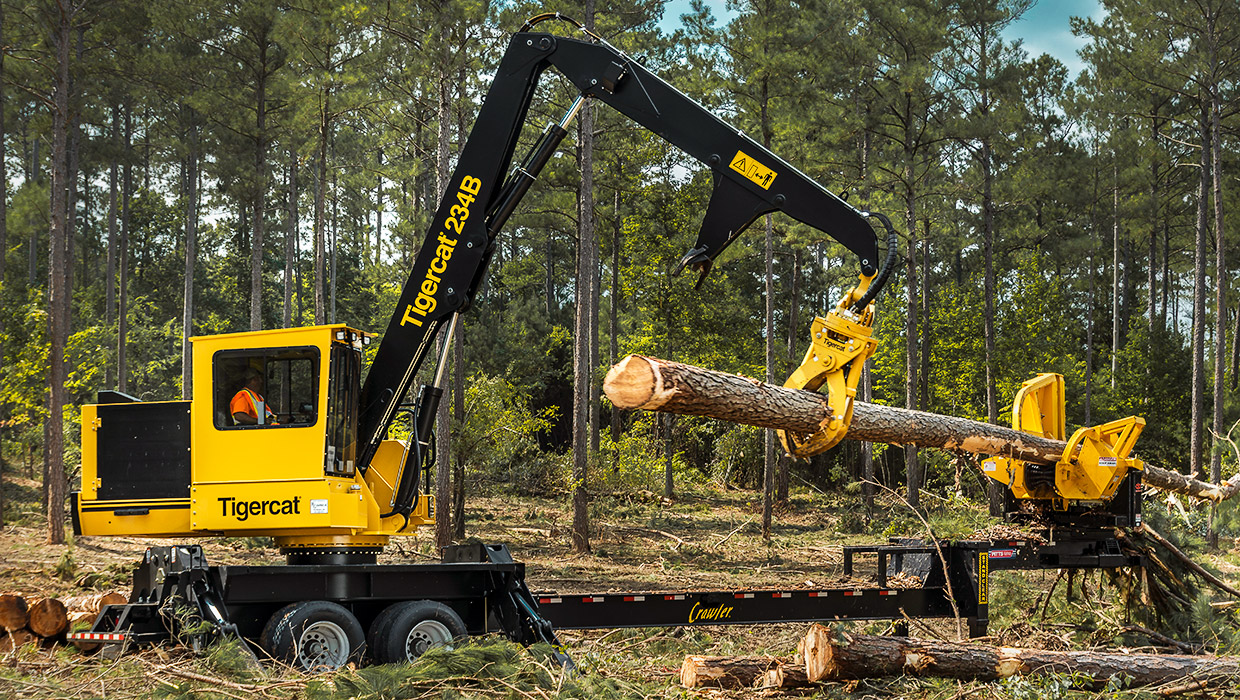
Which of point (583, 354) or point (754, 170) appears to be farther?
point (583, 354)

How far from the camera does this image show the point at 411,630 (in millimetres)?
7527

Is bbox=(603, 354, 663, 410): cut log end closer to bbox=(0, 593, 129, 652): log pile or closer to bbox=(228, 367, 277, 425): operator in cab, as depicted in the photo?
bbox=(228, 367, 277, 425): operator in cab

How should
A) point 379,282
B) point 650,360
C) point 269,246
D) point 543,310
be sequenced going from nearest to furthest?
point 650,360
point 543,310
point 379,282
point 269,246

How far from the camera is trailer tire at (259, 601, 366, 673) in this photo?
7.16 m

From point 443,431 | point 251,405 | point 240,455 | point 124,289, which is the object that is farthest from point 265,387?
point 124,289

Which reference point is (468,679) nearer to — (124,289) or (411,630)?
(411,630)

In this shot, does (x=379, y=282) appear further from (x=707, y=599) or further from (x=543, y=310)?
(x=707, y=599)

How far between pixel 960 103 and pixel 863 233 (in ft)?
66.1

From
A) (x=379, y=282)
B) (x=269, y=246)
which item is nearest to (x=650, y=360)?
(x=379, y=282)

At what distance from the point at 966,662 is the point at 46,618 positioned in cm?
740

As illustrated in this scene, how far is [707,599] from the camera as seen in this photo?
8.39 meters

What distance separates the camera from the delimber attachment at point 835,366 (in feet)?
20.7

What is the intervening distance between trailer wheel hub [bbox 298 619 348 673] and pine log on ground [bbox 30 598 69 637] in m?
2.61

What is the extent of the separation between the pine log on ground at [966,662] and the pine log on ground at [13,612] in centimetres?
637
